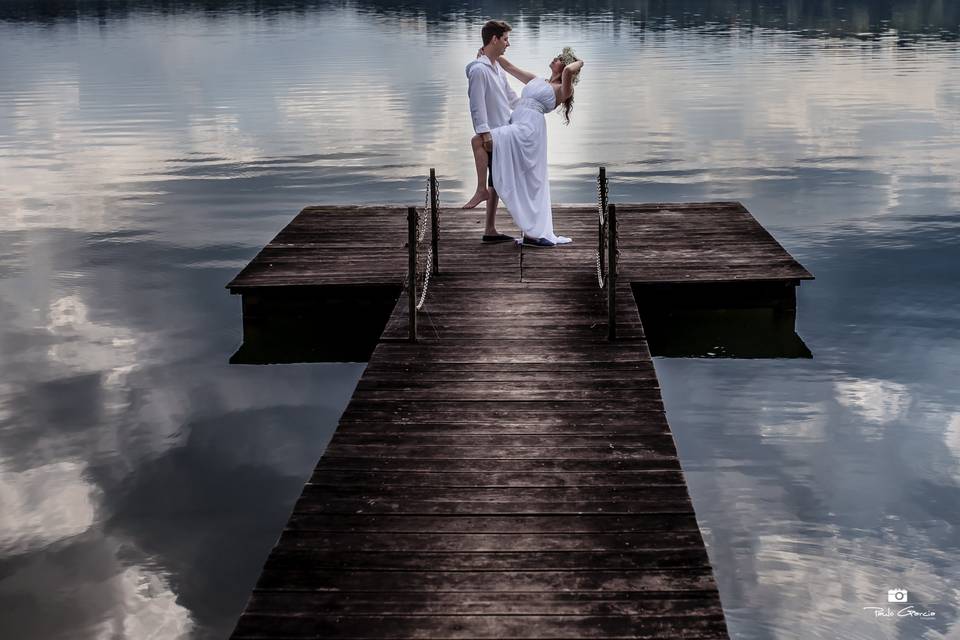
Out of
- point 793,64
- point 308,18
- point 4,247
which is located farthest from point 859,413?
point 308,18

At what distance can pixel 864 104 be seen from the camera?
33.7 m

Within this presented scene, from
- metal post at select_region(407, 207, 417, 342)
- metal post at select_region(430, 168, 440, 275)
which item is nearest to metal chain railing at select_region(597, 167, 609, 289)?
metal post at select_region(430, 168, 440, 275)

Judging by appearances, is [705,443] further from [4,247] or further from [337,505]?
[4,247]

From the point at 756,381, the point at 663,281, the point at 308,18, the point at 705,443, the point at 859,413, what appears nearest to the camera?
the point at 705,443

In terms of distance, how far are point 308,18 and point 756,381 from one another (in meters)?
84.4

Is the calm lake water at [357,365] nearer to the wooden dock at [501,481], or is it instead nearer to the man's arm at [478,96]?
the wooden dock at [501,481]

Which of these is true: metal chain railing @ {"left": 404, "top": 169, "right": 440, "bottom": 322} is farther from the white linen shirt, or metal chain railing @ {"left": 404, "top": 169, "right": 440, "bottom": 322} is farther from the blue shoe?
the blue shoe

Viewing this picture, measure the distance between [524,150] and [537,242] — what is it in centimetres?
130

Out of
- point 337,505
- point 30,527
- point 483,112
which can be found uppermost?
point 483,112

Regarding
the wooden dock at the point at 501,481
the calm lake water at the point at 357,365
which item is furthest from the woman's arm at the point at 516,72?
the calm lake water at the point at 357,365

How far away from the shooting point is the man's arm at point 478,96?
39.7 ft

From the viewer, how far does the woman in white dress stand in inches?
477

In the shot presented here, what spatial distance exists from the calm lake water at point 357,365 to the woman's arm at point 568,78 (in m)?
2.92

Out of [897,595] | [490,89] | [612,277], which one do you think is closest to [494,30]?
[490,89]
